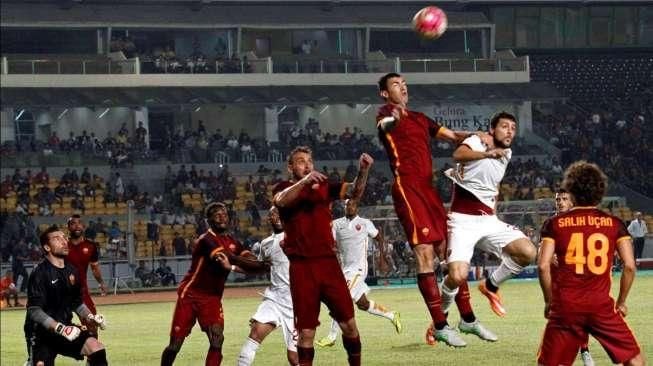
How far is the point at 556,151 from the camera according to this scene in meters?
65.9

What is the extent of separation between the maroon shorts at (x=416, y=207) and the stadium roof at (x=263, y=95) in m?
45.1

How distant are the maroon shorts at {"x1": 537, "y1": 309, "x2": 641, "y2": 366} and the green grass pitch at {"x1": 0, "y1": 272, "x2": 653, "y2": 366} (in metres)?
6.08

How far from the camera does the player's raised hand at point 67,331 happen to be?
51.8 ft

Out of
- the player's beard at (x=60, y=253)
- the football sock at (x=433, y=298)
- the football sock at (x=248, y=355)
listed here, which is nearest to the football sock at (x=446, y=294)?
the football sock at (x=433, y=298)

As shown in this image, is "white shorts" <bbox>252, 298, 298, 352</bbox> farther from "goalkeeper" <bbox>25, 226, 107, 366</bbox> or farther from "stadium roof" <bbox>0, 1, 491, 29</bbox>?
"stadium roof" <bbox>0, 1, 491, 29</bbox>

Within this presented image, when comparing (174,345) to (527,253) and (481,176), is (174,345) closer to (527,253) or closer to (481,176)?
(481,176)

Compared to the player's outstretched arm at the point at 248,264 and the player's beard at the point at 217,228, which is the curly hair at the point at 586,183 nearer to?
the player's outstretched arm at the point at 248,264

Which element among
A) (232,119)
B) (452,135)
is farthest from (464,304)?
(232,119)

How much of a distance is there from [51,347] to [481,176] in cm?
485

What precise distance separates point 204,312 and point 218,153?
43280 mm

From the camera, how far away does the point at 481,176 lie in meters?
16.7

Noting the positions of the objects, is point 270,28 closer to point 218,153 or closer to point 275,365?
point 218,153

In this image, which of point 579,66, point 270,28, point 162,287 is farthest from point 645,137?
point 162,287

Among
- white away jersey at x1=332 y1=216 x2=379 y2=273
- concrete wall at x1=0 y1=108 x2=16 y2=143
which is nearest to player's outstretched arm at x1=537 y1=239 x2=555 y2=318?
white away jersey at x1=332 y1=216 x2=379 y2=273
